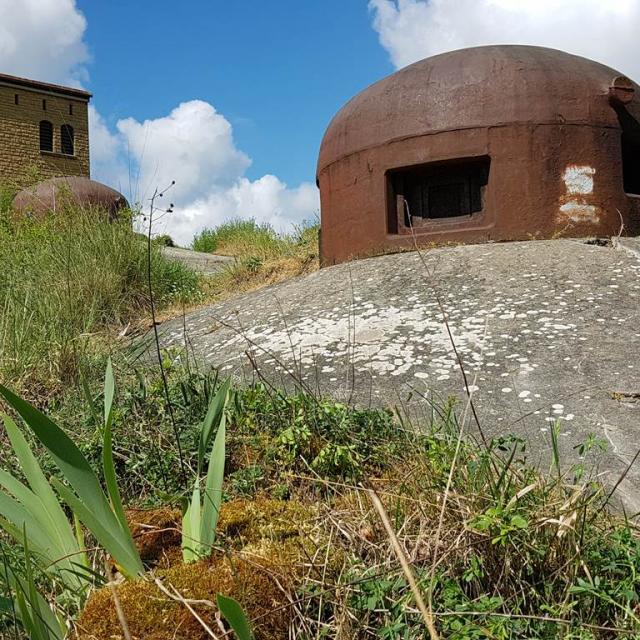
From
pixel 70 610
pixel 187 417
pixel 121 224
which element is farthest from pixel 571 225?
pixel 70 610

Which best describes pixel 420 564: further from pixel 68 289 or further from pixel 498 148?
pixel 498 148

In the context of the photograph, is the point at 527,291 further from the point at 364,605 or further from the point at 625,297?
the point at 364,605

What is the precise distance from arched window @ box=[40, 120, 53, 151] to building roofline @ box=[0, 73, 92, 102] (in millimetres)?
1002

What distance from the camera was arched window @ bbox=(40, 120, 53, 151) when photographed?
21.7 meters

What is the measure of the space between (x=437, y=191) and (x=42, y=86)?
19501mm

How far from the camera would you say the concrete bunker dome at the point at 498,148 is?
4.76 m

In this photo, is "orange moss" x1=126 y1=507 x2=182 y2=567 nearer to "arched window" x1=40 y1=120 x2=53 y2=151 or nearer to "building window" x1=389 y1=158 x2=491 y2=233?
"building window" x1=389 y1=158 x2=491 y2=233

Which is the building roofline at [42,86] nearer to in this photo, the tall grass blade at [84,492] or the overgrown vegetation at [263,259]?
the overgrown vegetation at [263,259]

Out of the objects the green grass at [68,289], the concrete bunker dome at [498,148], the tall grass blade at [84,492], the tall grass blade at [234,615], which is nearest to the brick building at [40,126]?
the green grass at [68,289]

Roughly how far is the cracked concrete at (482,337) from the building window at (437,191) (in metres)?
0.46

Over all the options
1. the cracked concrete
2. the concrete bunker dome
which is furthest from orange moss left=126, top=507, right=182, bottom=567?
the concrete bunker dome

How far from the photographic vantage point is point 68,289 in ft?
11.7

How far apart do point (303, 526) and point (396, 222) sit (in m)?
3.74

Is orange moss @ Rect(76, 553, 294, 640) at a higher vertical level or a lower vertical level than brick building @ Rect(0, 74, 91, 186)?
→ lower
